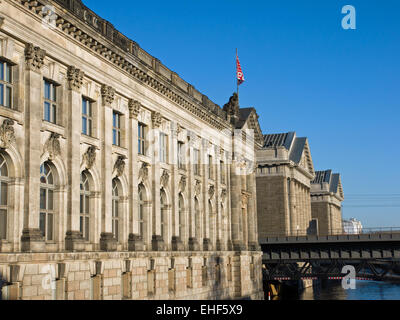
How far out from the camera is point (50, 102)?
30.9m

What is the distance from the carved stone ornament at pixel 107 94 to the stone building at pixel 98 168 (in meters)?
0.07

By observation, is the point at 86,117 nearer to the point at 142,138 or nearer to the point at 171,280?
the point at 142,138

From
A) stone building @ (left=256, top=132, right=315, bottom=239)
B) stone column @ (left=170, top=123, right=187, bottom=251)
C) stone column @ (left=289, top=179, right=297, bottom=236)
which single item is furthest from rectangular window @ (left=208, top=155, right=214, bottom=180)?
stone column @ (left=289, top=179, right=297, bottom=236)

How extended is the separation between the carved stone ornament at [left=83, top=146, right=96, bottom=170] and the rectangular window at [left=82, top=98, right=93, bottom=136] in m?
1.06

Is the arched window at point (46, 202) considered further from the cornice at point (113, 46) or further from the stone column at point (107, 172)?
the cornice at point (113, 46)

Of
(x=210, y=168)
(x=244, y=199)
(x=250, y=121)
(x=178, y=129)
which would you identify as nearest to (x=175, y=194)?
(x=178, y=129)

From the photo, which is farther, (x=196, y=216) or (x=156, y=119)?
(x=196, y=216)

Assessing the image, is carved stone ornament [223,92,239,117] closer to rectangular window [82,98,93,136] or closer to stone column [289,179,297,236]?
rectangular window [82,98,93,136]

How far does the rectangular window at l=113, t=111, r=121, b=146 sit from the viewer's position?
38.5m

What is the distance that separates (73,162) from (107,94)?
6313 mm

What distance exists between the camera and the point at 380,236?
69.8m

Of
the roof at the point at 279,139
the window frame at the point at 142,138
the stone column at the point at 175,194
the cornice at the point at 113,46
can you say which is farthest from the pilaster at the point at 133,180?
the roof at the point at 279,139

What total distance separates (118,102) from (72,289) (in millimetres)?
13294

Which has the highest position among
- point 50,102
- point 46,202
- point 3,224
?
point 50,102
